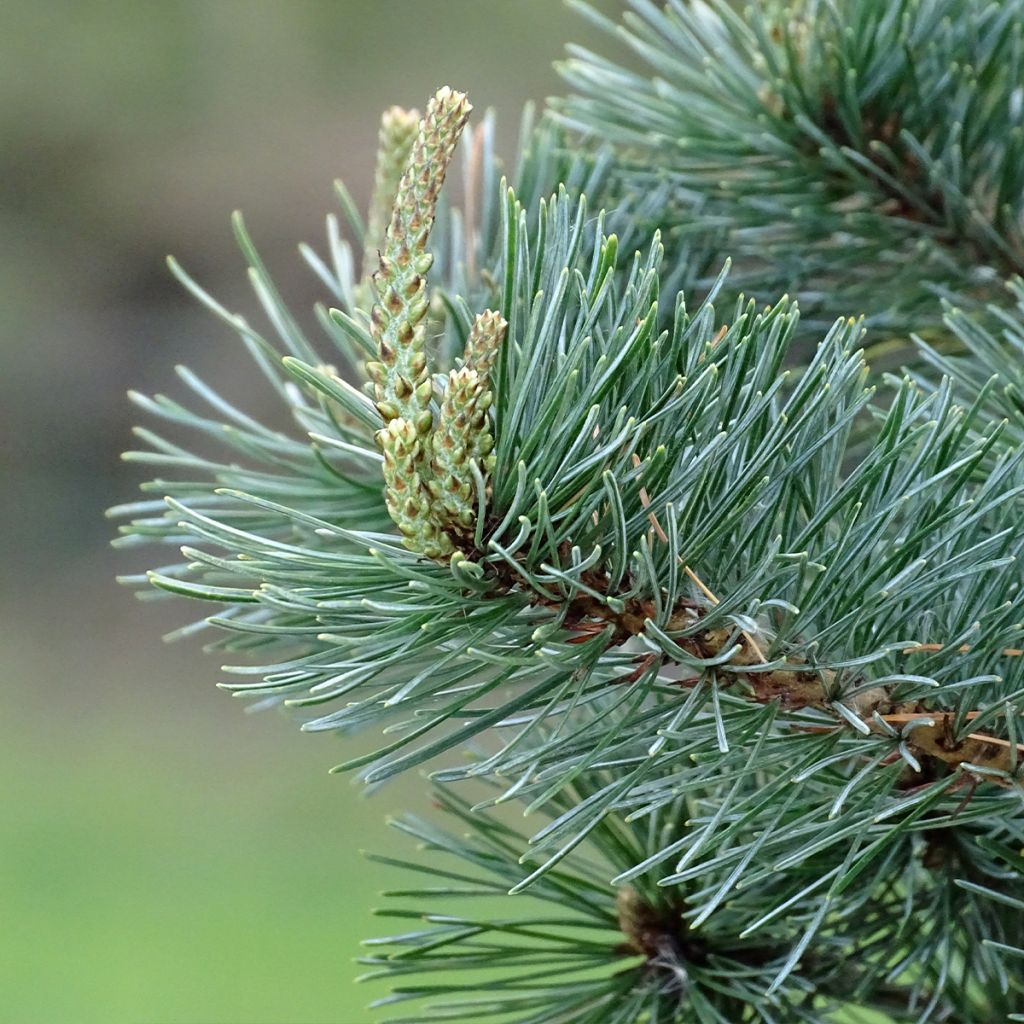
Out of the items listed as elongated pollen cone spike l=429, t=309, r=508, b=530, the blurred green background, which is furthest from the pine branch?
the blurred green background

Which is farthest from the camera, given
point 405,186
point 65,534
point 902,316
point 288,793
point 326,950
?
point 65,534

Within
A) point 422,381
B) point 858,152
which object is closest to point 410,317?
point 422,381

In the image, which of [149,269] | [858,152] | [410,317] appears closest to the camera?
[410,317]

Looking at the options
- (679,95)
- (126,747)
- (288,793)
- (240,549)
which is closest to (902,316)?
(679,95)

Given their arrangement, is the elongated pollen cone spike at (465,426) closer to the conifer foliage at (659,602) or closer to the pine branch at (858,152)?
the conifer foliage at (659,602)

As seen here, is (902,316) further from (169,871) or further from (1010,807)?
(169,871)

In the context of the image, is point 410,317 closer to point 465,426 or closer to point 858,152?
point 465,426

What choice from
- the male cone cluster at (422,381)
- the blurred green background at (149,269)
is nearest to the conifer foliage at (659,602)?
the male cone cluster at (422,381)

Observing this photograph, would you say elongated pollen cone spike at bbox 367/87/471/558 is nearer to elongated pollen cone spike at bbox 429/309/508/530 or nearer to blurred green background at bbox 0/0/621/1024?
elongated pollen cone spike at bbox 429/309/508/530

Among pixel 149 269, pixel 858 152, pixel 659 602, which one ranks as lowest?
pixel 659 602
